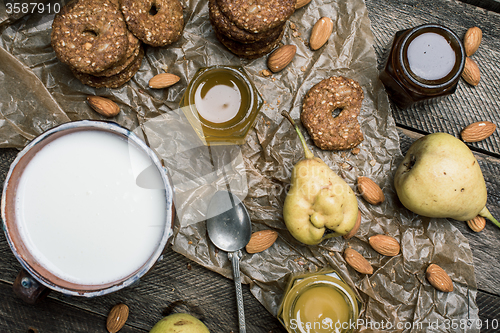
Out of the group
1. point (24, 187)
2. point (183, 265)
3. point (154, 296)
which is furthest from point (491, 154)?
point (24, 187)

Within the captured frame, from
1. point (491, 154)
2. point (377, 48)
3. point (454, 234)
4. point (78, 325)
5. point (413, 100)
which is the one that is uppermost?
point (377, 48)

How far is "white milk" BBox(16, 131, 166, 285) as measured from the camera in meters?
1.03

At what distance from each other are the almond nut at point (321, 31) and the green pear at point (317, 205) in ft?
1.65

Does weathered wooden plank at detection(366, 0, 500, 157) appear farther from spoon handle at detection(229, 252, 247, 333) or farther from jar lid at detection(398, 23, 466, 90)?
spoon handle at detection(229, 252, 247, 333)

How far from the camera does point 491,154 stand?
4.66ft

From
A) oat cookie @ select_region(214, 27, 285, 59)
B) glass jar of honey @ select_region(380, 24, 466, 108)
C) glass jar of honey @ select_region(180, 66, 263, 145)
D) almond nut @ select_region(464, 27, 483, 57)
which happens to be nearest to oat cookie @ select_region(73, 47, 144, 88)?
glass jar of honey @ select_region(180, 66, 263, 145)

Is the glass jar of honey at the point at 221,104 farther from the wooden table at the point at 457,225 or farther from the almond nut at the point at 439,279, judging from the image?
the almond nut at the point at 439,279

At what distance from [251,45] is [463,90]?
3.13 ft

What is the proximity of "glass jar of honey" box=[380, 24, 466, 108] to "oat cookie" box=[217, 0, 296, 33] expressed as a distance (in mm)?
489

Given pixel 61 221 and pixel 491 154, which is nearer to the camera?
pixel 61 221

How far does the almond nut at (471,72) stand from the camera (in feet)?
4.56

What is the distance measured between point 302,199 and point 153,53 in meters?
0.84

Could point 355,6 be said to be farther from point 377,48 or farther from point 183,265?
point 183,265

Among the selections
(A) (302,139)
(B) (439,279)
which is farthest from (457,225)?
(A) (302,139)
